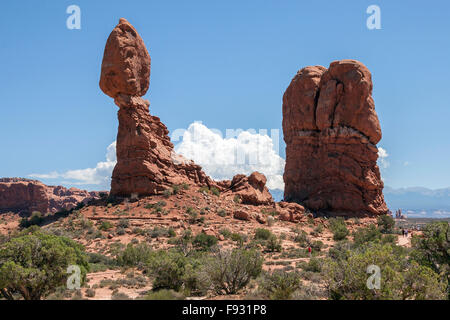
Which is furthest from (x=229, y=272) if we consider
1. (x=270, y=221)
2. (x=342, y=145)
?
(x=342, y=145)

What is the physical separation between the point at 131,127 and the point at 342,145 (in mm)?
22747

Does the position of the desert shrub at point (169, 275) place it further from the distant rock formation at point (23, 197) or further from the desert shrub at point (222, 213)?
the distant rock formation at point (23, 197)

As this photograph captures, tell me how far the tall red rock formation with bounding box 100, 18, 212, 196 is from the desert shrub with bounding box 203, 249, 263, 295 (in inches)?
807

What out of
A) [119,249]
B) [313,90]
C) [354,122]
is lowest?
[119,249]

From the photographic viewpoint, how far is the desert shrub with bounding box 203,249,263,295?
40.6 ft

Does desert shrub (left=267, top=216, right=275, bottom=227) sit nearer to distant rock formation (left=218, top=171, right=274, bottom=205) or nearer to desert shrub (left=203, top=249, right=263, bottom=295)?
distant rock formation (left=218, top=171, right=274, bottom=205)

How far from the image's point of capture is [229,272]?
1250 centimetres

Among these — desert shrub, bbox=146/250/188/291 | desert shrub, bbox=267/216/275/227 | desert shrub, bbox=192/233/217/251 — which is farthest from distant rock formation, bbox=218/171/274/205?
desert shrub, bbox=146/250/188/291

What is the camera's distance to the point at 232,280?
12.6 meters

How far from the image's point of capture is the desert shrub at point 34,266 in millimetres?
10875

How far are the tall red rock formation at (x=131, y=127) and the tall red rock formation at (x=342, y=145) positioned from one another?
16.5 meters

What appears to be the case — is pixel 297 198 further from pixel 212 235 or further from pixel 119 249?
pixel 119 249
